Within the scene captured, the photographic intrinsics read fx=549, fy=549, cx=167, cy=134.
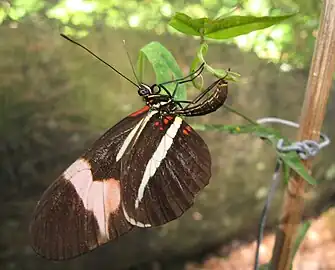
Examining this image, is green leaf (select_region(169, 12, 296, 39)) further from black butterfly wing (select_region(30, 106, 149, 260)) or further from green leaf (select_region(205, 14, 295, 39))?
black butterfly wing (select_region(30, 106, 149, 260))

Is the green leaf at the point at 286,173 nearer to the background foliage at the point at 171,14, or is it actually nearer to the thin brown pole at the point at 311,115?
the thin brown pole at the point at 311,115

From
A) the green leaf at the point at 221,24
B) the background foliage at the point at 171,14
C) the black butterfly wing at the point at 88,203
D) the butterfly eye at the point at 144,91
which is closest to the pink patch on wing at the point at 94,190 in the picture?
the black butterfly wing at the point at 88,203

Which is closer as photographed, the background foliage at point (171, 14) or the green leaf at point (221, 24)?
the green leaf at point (221, 24)

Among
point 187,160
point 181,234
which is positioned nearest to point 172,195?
point 187,160

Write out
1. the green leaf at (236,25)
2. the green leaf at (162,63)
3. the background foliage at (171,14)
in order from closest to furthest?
1. the green leaf at (236,25)
2. the green leaf at (162,63)
3. the background foliage at (171,14)

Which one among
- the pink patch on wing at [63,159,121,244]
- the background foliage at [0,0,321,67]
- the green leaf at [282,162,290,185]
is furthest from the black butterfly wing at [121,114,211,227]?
the background foliage at [0,0,321,67]

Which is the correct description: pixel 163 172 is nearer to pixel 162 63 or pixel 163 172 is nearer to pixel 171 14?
pixel 162 63
